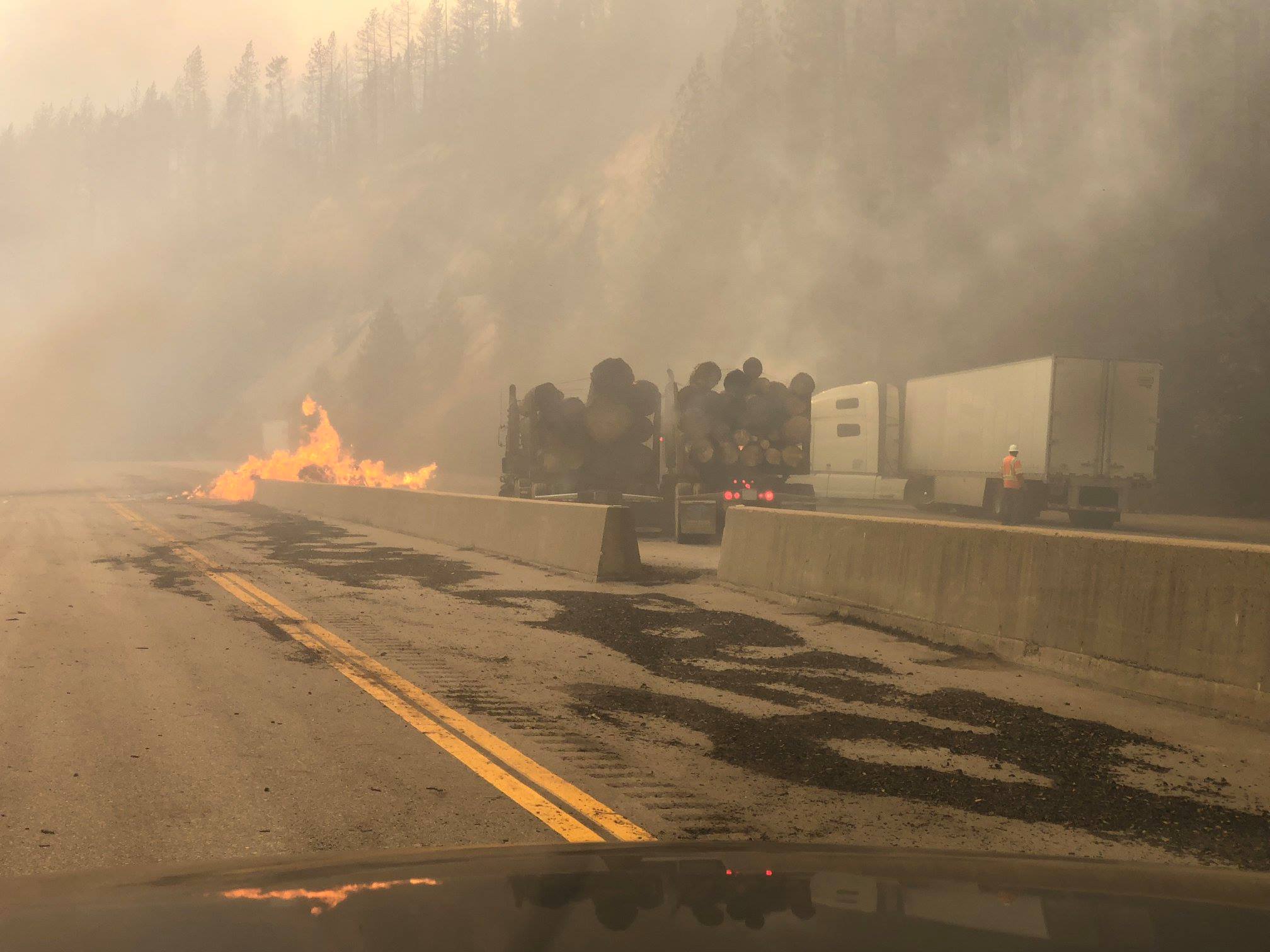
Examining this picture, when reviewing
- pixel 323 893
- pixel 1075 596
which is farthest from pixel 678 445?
pixel 323 893

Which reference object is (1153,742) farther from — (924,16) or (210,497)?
(924,16)

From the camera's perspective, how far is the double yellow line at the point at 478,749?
4.74m

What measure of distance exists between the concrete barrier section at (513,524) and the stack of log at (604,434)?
3.68 m

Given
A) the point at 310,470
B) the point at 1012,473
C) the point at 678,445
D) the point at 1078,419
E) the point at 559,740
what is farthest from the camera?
the point at 310,470

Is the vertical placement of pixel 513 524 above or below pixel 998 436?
below

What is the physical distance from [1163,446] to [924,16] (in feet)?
147

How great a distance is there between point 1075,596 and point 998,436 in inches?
821

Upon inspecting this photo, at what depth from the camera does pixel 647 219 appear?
276ft

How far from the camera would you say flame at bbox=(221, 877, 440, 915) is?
7.27ft

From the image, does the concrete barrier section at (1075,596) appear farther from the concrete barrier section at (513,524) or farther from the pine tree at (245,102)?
the pine tree at (245,102)

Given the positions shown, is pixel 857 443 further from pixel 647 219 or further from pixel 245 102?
pixel 245 102

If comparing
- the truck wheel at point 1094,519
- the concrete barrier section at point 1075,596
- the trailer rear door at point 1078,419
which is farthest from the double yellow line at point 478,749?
the truck wheel at point 1094,519

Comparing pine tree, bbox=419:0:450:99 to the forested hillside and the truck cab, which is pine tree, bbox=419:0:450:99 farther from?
the truck cab

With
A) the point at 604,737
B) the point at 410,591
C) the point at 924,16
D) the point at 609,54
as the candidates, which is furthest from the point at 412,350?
the point at 604,737
